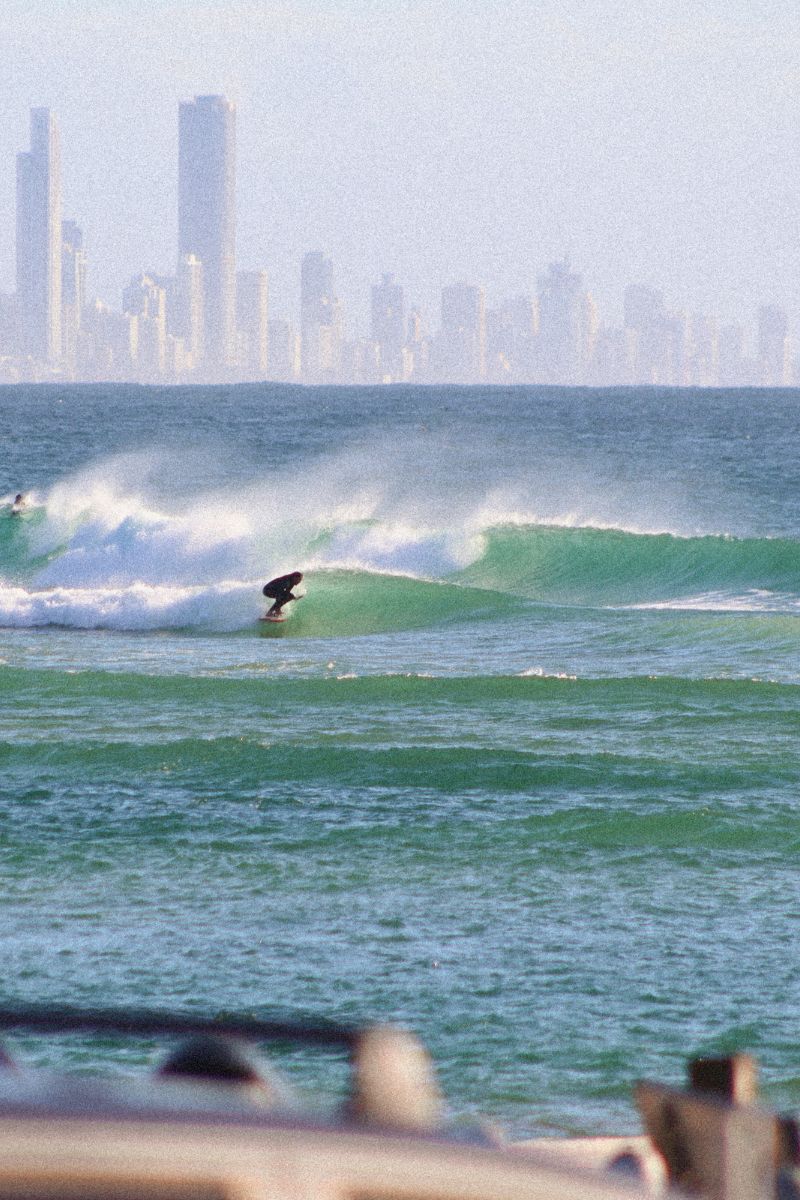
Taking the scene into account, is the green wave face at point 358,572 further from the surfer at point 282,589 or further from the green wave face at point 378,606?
the surfer at point 282,589

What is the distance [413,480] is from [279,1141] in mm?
49875

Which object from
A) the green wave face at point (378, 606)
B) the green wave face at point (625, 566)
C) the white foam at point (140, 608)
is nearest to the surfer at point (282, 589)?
the green wave face at point (378, 606)

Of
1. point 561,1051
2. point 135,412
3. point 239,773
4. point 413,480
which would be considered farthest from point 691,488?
point 135,412

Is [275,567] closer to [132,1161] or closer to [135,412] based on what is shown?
[132,1161]

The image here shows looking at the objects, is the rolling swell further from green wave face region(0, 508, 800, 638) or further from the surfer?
the surfer

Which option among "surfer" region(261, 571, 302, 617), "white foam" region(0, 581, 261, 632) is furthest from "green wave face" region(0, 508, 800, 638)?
"surfer" region(261, 571, 302, 617)

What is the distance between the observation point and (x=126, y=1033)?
6.90ft

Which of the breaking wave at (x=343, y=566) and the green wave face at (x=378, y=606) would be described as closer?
the green wave face at (x=378, y=606)

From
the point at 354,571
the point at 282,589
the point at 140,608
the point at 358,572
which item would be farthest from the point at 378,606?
the point at 140,608

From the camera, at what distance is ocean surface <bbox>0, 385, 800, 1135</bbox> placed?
7.80m

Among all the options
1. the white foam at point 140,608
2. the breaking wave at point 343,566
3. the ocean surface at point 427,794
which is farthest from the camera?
the breaking wave at point 343,566

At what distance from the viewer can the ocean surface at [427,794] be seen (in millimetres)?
7801

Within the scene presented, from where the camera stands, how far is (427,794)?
41.0 feet

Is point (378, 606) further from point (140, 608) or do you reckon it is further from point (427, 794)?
point (427, 794)
